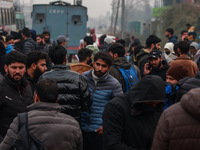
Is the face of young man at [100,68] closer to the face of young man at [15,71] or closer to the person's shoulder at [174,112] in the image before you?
the face of young man at [15,71]

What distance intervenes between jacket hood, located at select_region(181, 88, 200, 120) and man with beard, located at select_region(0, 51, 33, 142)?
7.72ft

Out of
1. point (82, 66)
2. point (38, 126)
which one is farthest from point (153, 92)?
point (82, 66)

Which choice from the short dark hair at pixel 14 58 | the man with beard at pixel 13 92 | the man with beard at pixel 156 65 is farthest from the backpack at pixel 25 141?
the man with beard at pixel 156 65

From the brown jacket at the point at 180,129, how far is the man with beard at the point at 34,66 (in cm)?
328

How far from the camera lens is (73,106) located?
194 inches

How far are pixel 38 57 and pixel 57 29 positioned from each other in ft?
54.1

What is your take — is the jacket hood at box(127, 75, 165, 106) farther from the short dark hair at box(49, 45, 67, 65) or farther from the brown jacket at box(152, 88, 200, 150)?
the short dark hair at box(49, 45, 67, 65)

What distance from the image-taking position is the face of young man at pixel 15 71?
16.1 ft

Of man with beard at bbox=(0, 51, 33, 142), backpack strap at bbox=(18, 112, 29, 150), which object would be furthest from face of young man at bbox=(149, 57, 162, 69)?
backpack strap at bbox=(18, 112, 29, 150)

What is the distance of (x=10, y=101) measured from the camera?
4.65m

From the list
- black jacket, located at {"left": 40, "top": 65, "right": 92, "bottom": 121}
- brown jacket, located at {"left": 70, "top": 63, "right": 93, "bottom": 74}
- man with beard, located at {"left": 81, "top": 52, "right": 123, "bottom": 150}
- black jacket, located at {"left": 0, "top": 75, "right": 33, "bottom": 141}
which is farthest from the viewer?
brown jacket, located at {"left": 70, "top": 63, "right": 93, "bottom": 74}

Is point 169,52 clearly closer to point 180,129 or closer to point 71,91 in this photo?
point 71,91

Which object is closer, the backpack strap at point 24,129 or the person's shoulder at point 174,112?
the person's shoulder at point 174,112

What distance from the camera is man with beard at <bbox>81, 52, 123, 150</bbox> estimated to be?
5277 millimetres
